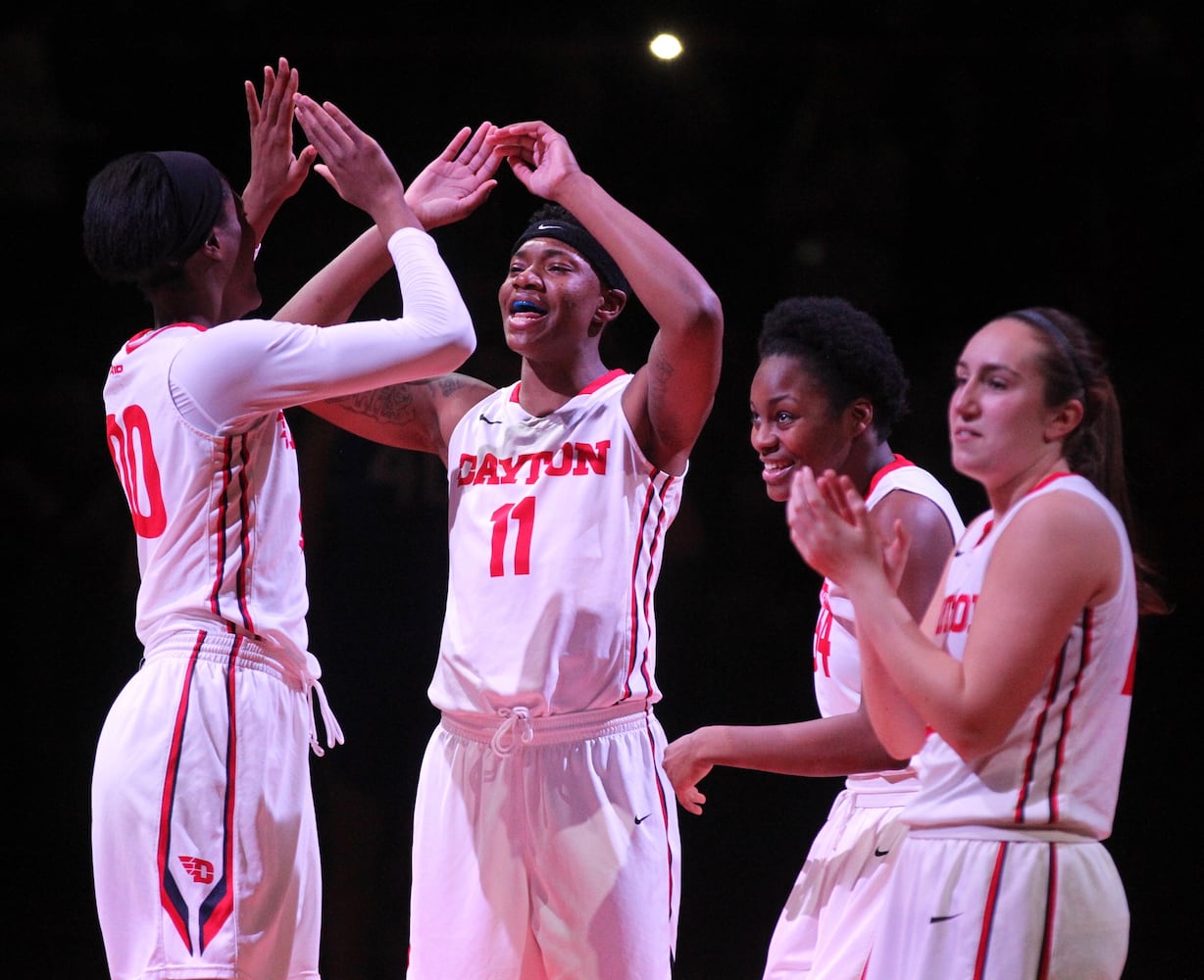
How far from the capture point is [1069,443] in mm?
1871

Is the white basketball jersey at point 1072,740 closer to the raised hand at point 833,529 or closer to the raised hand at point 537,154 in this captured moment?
the raised hand at point 833,529

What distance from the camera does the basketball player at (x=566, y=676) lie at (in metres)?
2.60

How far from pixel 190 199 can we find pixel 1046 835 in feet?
6.01

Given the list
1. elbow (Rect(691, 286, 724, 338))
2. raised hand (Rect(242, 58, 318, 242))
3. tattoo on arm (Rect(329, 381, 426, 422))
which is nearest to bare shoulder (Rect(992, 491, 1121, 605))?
elbow (Rect(691, 286, 724, 338))

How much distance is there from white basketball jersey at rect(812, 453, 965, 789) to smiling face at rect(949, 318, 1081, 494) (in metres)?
0.67

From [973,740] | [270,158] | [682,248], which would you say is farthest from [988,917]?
[682,248]

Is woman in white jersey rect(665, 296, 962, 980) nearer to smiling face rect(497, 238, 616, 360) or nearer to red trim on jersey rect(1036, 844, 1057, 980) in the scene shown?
smiling face rect(497, 238, 616, 360)

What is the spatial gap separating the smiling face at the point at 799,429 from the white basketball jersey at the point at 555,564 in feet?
0.75

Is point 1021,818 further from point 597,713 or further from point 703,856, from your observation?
point 703,856

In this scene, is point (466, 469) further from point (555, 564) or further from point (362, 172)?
point (362, 172)

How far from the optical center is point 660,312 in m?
2.64

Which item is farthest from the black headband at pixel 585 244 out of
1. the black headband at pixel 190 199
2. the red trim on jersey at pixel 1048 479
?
the red trim on jersey at pixel 1048 479

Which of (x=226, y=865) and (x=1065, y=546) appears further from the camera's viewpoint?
(x=226, y=865)

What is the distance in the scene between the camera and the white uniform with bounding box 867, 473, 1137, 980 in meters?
1.72
